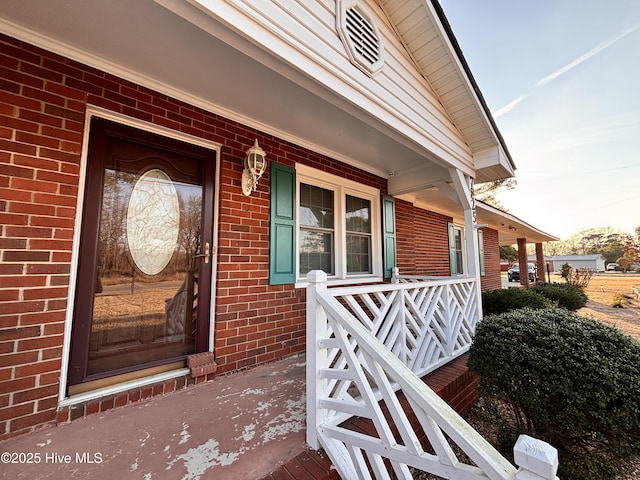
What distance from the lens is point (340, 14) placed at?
6.02ft

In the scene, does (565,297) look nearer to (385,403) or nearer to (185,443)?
(385,403)

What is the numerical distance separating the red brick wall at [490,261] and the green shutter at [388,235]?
223 inches

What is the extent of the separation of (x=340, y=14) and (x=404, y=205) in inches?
135

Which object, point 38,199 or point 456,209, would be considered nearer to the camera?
point 38,199

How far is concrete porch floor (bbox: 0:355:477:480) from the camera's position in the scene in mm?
1252

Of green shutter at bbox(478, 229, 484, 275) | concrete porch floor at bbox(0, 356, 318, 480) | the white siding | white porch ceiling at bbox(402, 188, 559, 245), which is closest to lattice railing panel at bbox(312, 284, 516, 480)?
concrete porch floor at bbox(0, 356, 318, 480)

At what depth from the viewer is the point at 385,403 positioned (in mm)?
1427

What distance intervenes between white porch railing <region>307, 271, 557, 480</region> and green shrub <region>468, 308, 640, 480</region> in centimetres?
64

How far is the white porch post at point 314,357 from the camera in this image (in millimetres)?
1438

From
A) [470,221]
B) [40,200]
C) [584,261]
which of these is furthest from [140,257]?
[584,261]

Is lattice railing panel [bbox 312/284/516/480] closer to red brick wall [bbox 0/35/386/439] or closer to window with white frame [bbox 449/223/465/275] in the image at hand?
red brick wall [bbox 0/35/386/439]

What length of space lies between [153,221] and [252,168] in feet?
3.24

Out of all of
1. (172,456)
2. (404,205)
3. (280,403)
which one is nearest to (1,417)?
(172,456)

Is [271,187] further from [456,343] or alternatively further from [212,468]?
[456,343]
